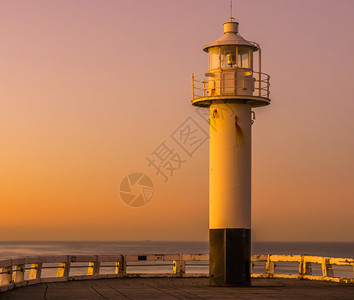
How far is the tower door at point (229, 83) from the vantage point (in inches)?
1067

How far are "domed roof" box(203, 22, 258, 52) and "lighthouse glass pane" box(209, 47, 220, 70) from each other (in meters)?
0.22

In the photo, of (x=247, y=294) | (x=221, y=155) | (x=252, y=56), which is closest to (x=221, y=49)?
(x=252, y=56)

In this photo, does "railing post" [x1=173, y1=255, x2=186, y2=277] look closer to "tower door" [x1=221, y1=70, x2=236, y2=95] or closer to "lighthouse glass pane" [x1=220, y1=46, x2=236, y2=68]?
"tower door" [x1=221, y1=70, x2=236, y2=95]

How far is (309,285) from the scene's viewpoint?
2750 centimetres

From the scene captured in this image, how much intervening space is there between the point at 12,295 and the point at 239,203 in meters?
8.91

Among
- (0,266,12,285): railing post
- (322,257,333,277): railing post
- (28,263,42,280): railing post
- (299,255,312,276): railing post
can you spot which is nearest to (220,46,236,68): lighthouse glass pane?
(322,257,333,277): railing post

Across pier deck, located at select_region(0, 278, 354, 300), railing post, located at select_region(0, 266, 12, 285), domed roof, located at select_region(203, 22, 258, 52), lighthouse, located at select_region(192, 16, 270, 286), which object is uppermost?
domed roof, located at select_region(203, 22, 258, 52)

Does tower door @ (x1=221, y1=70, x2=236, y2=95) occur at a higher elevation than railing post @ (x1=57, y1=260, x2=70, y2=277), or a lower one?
higher

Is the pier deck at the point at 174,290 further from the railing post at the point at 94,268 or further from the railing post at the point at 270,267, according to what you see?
the railing post at the point at 270,267

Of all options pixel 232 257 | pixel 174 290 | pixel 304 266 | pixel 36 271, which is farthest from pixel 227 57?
pixel 36 271

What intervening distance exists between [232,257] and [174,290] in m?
3.02

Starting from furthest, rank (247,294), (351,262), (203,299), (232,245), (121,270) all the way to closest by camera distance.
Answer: (121,270), (351,262), (232,245), (247,294), (203,299)

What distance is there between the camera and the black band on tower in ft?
87.5

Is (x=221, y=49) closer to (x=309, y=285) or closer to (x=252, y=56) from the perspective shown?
(x=252, y=56)
